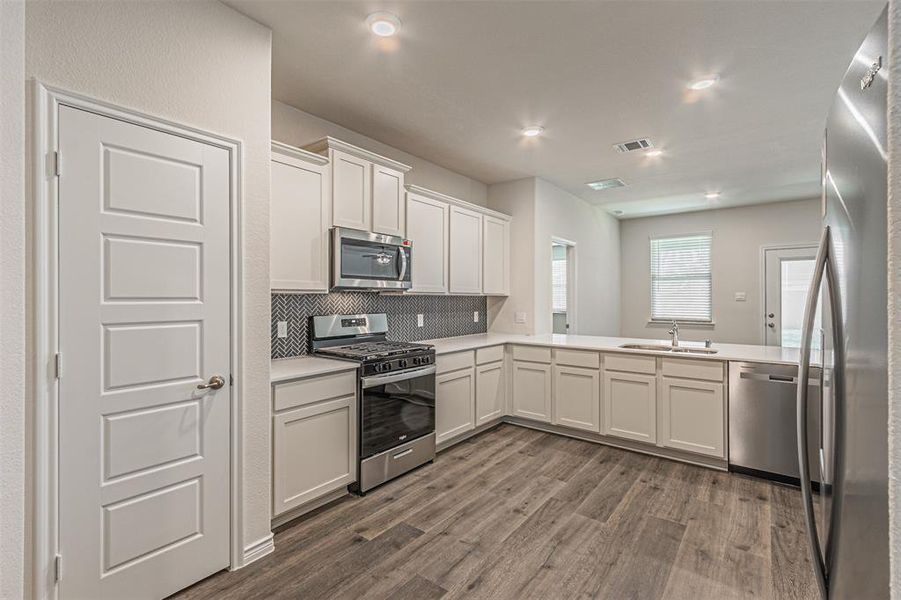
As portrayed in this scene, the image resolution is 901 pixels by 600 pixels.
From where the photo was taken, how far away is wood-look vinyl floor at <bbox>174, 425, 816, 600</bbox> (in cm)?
203

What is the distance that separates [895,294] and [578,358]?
146 inches

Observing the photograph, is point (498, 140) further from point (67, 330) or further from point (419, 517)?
point (67, 330)

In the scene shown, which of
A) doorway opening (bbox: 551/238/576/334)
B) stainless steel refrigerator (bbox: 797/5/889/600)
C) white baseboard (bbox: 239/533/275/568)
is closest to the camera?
stainless steel refrigerator (bbox: 797/5/889/600)

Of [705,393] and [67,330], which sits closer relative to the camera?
[67,330]

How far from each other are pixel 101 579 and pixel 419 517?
1.51m

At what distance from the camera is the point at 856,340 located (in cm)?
72

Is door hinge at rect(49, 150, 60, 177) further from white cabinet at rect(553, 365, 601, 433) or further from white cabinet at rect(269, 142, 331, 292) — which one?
white cabinet at rect(553, 365, 601, 433)

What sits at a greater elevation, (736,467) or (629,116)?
(629,116)

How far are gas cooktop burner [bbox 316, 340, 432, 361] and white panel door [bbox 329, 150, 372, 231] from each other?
89cm

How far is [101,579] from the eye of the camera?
176cm

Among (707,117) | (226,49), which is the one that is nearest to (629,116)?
(707,117)
